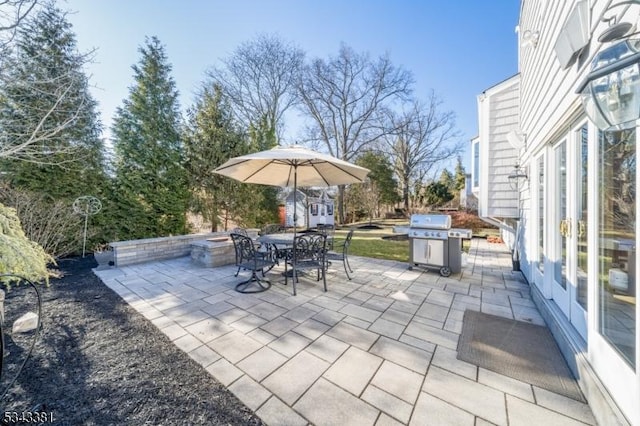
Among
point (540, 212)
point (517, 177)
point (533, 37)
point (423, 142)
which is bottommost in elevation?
point (540, 212)

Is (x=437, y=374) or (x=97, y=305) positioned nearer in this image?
(x=437, y=374)

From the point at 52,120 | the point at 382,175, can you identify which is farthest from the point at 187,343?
the point at 382,175

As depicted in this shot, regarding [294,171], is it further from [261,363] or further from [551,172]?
[551,172]

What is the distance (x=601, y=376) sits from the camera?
1.59m

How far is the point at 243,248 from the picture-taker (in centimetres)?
406

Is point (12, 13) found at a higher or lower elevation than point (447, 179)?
lower

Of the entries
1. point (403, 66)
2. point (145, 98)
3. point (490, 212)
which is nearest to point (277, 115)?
point (403, 66)

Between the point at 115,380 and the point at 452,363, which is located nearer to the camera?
the point at 115,380

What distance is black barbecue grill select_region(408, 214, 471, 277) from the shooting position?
178 inches

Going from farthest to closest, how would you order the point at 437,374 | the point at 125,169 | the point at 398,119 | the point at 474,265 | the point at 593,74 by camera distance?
the point at 398,119 < the point at 125,169 < the point at 474,265 < the point at 437,374 < the point at 593,74

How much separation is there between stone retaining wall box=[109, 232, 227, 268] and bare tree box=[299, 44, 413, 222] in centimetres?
1188

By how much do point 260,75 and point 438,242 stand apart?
15190 mm

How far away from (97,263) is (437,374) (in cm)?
685

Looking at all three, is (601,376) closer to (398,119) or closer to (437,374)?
(437,374)
